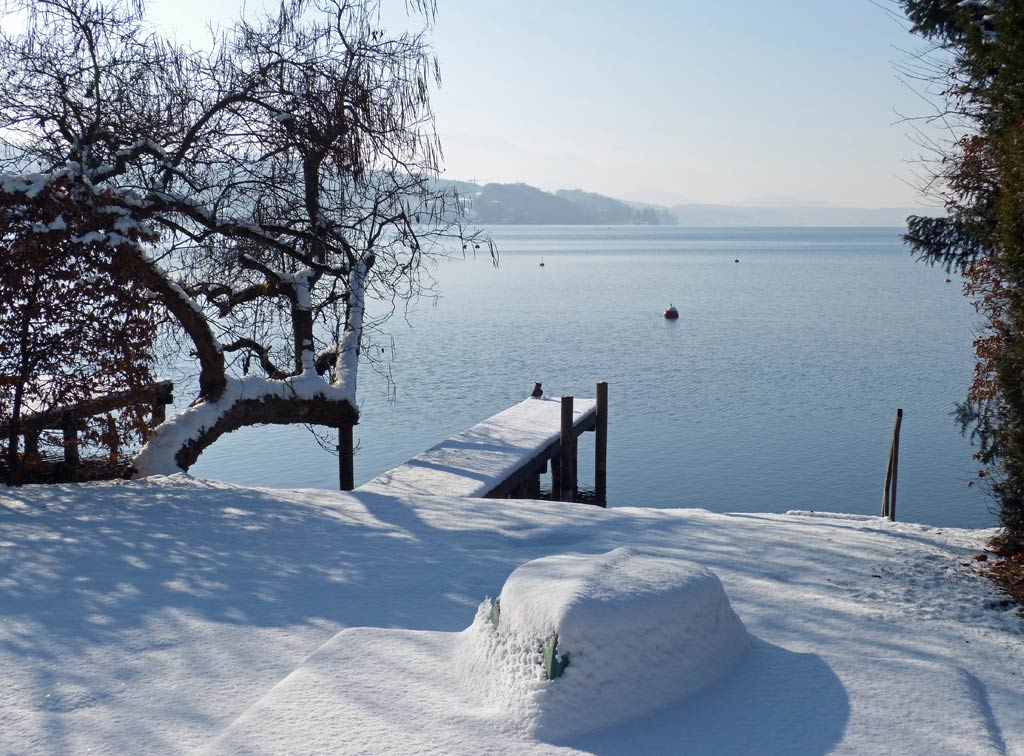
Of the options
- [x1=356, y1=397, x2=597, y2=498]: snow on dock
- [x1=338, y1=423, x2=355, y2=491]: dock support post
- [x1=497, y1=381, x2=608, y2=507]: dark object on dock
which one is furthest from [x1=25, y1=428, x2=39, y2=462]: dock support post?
[x1=497, y1=381, x2=608, y2=507]: dark object on dock

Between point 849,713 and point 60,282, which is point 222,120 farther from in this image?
point 849,713

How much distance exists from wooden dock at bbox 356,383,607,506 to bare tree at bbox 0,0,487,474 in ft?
6.84

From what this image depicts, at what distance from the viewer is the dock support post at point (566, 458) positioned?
18984 mm

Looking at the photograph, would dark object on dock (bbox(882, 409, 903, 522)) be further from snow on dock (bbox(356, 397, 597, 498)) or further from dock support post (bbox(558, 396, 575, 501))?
snow on dock (bbox(356, 397, 597, 498))

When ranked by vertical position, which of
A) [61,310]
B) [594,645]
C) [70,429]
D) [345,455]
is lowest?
[345,455]

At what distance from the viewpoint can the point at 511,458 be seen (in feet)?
54.2

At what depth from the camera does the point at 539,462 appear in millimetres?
17641

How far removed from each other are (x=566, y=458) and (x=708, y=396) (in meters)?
12.9

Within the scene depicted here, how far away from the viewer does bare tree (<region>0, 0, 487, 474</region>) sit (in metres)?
10.8

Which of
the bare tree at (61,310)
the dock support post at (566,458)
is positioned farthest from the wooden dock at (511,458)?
the bare tree at (61,310)

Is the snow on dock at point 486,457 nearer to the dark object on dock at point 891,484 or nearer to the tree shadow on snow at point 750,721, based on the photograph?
the dark object on dock at point 891,484

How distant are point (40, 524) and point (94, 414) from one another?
1669 mm

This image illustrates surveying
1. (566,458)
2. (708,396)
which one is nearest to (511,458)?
(566,458)

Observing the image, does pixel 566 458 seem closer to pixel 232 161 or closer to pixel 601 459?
pixel 601 459
